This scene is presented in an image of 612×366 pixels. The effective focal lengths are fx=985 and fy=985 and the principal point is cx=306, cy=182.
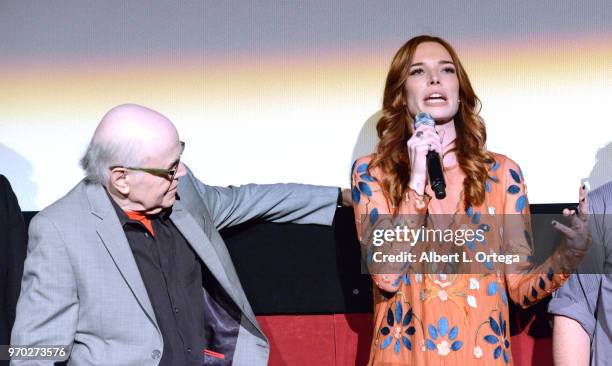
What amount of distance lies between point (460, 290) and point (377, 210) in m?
0.30

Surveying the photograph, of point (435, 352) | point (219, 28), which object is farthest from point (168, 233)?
point (219, 28)

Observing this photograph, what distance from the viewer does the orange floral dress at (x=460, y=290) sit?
8.20ft

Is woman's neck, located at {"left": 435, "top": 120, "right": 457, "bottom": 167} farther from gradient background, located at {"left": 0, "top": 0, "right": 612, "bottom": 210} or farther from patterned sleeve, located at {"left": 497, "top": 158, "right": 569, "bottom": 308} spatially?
gradient background, located at {"left": 0, "top": 0, "right": 612, "bottom": 210}

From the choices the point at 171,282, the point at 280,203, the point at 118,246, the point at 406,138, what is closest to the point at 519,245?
the point at 406,138

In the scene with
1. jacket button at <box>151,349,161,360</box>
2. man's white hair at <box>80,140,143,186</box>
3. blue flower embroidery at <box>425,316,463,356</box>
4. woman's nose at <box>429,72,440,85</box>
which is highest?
woman's nose at <box>429,72,440,85</box>

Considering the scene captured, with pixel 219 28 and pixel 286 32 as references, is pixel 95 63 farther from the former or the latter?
pixel 286 32

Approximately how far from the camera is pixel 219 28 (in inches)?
135

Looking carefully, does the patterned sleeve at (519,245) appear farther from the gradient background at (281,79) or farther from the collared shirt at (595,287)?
the gradient background at (281,79)

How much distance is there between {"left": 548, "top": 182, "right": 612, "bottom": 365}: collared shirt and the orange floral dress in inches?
6.1

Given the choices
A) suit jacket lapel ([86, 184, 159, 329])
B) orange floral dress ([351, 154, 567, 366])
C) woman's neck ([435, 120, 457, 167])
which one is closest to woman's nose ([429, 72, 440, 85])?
woman's neck ([435, 120, 457, 167])

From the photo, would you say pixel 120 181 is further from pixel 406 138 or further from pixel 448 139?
pixel 448 139

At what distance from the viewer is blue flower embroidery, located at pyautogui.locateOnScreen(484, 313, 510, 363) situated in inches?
98.7

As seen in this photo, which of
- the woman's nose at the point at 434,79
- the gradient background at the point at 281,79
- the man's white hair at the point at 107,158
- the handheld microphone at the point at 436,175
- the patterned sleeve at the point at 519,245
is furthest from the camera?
the gradient background at the point at 281,79

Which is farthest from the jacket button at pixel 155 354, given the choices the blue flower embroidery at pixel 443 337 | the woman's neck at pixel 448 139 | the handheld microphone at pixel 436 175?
the woman's neck at pixel 448 139
